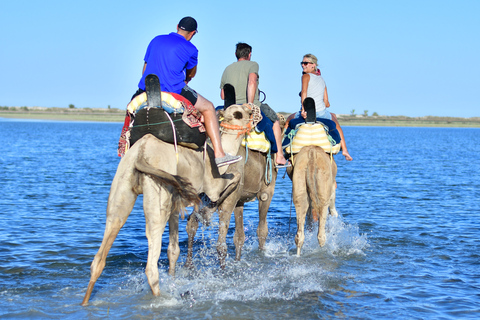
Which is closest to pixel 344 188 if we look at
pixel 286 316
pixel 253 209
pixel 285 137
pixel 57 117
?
pixel 253 209

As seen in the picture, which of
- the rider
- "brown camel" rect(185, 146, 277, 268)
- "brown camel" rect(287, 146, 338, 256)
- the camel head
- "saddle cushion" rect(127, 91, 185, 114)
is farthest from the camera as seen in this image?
"brown camel" rect(287, 146, 338, 256)

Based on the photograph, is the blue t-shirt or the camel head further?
the camel head

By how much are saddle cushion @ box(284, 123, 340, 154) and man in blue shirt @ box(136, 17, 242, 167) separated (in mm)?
2952

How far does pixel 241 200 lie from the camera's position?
9.80 m

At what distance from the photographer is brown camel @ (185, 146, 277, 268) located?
29.2ft

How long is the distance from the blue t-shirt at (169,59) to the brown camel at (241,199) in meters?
2.01

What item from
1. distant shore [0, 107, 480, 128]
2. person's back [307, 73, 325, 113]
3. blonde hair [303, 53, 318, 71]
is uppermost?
blonde hair [303, 53, 318, 71]

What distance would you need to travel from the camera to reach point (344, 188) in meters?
22.4

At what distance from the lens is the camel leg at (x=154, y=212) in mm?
6615

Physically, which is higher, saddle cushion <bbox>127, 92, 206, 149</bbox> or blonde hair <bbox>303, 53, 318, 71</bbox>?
blonde hair <bbox>303, 53, 318, 71</bbox>

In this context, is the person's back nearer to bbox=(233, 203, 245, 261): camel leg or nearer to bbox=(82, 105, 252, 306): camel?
bbox=(233, 203, 245, 261): camel leg

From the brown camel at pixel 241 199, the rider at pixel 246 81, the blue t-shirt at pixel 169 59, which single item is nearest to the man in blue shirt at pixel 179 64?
the blue t-shirt at pixel 169 59

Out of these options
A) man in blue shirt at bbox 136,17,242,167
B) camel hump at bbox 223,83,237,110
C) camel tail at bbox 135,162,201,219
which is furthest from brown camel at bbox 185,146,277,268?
camel tail at bbox 135,162,201,219

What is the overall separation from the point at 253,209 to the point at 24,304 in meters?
9.69
